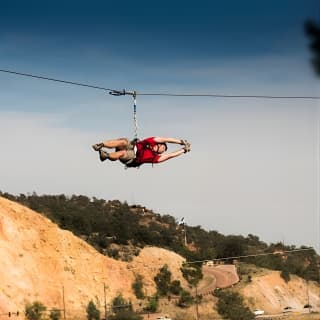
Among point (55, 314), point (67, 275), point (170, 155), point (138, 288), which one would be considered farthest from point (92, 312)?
point (170, 155)

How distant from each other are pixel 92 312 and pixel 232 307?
14703 millimetres

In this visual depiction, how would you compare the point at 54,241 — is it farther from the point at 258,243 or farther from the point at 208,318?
the point at 258,243

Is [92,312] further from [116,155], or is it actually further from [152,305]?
[116,155]

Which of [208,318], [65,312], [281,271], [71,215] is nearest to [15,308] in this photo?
[65,312]

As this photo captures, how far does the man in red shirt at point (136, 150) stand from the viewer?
1379 cm

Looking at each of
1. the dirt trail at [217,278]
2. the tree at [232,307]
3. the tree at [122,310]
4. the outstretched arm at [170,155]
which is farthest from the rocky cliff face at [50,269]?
the outstretched arm at [170,155]

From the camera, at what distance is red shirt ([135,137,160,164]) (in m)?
14.2

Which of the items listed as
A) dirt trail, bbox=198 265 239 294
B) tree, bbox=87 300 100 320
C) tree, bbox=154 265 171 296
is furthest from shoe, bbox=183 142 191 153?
dirt trail, bbox=198 265 239 294

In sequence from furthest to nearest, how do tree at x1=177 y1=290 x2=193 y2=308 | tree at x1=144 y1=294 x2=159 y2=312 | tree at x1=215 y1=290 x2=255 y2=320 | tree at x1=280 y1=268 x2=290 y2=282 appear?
1. tree at x1=280 y1=268 x2=290 y2=282
2. tree at x1=177 y1=290 x2=193 y2=308
3. tree at x1=215 y1=290 x2=255 y2=320
4. tree at x1=144 y1=294 x2=159 y2=312

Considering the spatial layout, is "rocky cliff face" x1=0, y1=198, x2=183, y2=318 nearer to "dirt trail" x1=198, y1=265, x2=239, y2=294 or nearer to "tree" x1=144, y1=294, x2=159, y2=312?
"tree" x1=144, y1=294, x2=159, y2=312

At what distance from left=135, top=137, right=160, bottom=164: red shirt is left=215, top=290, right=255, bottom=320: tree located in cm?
4999

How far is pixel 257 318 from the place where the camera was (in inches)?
2431

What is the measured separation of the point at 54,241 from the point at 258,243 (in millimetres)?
64944

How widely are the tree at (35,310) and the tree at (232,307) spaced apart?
57.5 feet
